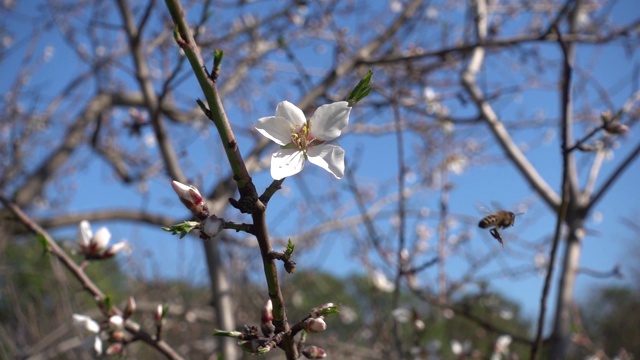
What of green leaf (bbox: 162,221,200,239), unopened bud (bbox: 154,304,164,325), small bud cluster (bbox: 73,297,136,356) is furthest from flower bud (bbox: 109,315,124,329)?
green leaf (bbox: 162,221,200,239)

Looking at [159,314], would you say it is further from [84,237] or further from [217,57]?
[217,57]

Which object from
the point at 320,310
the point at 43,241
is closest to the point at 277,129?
the point at 320,310

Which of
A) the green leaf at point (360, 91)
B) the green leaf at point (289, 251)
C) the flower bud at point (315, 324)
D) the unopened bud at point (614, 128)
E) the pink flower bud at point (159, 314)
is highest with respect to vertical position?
the unopened bud at point (614, 128)

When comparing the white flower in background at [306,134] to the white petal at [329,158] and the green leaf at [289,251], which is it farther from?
the green leaf at [289,251]

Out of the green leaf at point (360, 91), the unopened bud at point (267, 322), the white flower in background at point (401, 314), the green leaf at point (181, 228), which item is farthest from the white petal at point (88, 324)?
the white flower in background at point (401, 314)

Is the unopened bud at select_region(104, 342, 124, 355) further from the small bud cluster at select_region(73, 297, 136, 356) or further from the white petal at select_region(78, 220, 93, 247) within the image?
the white petal at select_region(78, 220, 93, 247)
